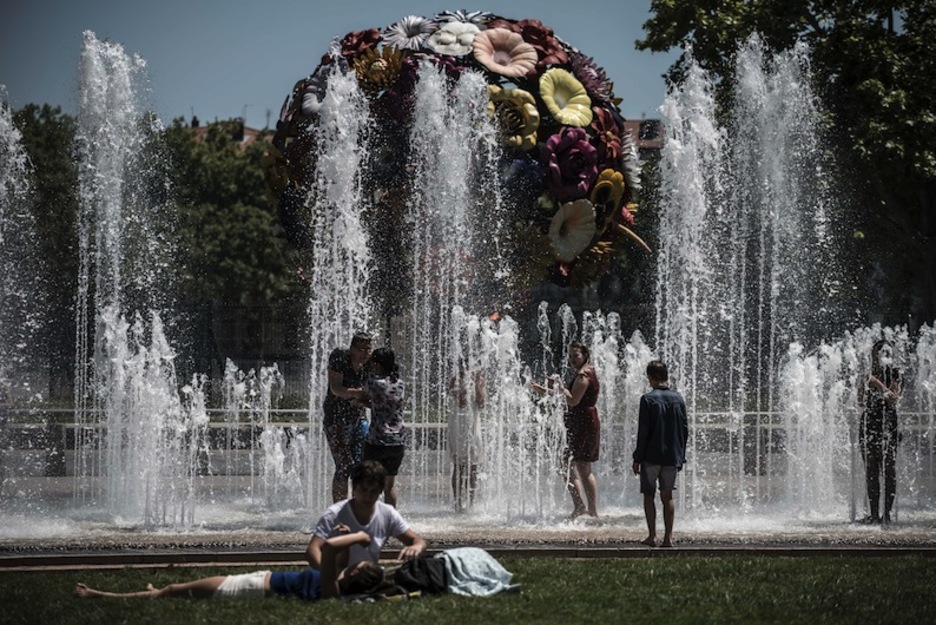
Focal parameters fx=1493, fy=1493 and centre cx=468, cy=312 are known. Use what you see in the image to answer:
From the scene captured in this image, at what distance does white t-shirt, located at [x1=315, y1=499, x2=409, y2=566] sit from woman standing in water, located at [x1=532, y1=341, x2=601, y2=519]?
4.39m

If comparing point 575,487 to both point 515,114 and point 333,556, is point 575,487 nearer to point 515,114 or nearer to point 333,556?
point 333,556

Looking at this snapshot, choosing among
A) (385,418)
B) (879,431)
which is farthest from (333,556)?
(879,431)

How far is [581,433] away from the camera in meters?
11.9

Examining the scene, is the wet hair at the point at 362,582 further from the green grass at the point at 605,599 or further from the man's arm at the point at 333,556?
the green grass at the point at 605,599

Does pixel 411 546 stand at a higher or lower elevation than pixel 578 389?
lower

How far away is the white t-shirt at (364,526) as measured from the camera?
742 cm

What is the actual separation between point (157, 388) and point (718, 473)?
634 cm

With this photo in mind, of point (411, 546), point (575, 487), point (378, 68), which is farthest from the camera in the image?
point (378, 68)

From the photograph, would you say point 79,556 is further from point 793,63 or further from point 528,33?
point 793,63

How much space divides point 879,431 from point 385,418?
4061mm

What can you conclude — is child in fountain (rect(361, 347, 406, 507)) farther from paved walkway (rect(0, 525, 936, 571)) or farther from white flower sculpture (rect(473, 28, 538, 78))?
white flower sculpture (rect(473, 28, 538, 78))

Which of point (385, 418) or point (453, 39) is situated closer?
point (385, 418)

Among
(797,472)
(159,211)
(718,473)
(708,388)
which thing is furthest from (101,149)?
(159,211)

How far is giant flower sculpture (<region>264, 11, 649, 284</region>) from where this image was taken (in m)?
16.5
